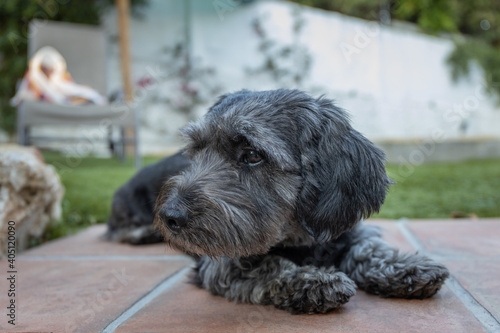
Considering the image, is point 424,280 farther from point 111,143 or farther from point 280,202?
point 111,143

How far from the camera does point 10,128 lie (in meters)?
12.2

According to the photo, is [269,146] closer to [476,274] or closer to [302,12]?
[476,274]

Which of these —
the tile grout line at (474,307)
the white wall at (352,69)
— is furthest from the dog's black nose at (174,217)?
the white wall at (352,69)

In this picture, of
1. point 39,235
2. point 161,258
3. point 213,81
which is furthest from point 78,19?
point 161,258

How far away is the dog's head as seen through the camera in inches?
81.3

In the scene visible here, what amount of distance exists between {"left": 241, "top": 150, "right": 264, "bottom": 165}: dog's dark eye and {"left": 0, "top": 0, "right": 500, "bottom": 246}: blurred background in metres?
9.43

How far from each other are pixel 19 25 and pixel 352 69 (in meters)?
9.08

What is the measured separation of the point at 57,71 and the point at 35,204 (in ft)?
21.3

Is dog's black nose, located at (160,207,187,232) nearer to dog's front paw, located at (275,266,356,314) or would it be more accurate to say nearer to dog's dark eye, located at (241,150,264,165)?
dog's dark eye, located at (241,150,264,165)

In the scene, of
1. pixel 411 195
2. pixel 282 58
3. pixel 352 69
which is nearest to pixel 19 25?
pixel 282 58

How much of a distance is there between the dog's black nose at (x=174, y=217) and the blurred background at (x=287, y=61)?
9.57m

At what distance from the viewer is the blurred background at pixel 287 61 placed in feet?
38.8

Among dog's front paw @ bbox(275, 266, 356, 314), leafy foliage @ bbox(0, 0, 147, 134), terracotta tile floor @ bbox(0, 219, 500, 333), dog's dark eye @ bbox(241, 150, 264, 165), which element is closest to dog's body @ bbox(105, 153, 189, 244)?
terracotta tile floor @ bbox(0, 219, 500, 333)

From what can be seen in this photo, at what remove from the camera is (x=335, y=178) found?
2.19 metres
